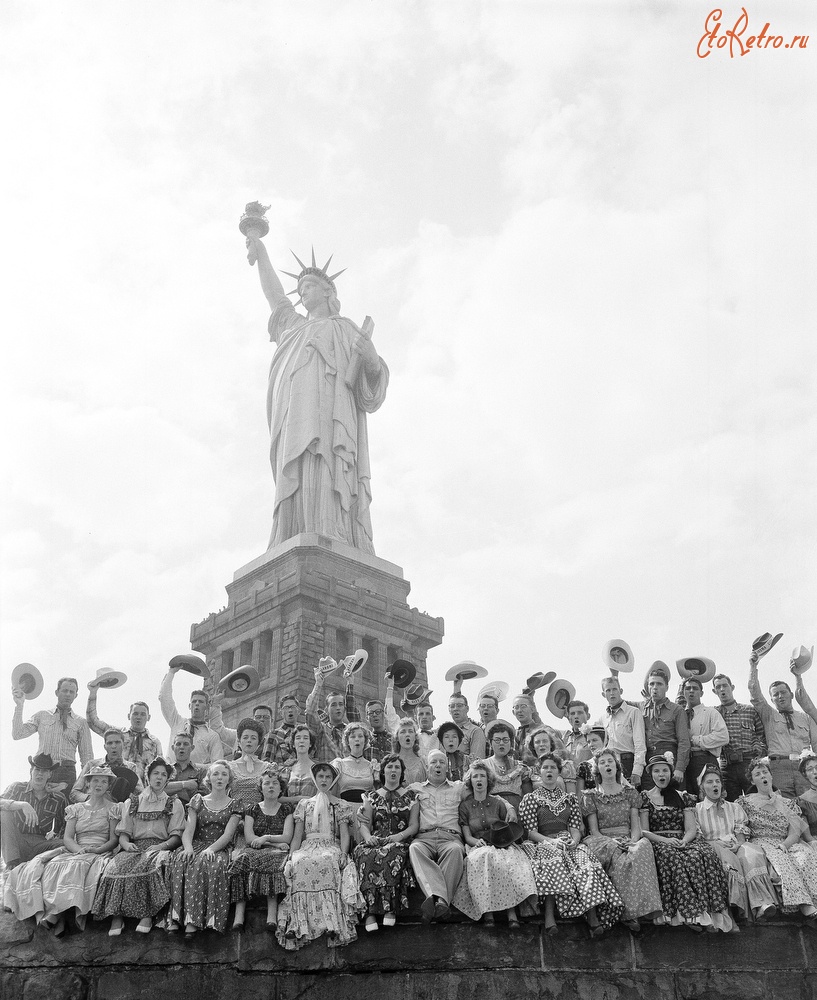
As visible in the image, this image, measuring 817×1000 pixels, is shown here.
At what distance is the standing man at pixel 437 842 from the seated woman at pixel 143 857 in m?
2.08

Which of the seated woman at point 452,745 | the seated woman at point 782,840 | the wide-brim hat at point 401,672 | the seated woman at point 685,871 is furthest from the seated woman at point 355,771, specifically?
the wide-brim hat at point 401,672

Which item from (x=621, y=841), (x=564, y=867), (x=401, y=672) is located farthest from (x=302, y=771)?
(x=401, y=672)

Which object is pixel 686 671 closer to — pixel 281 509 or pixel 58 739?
pixel 58 739

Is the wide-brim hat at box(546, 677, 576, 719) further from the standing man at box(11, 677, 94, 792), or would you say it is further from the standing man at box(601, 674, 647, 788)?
the standing man at box(11, 677, 94, 792)

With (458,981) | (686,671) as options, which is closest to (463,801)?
(458,981)

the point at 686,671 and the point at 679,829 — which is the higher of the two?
the point at 686,671

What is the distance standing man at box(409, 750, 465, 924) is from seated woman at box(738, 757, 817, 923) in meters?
2.63

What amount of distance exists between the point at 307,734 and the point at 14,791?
2.84m

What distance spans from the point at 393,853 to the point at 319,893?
0.66 metres

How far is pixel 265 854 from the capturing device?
8.90 metres

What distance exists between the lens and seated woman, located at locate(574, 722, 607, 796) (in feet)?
32.4

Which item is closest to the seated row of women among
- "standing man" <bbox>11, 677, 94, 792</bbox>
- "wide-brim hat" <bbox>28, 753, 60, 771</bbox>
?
"wide-brim hat" <bbox>28, 753, 60, 771</bbox>

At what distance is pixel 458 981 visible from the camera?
8.41 meters

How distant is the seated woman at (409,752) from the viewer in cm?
1012
